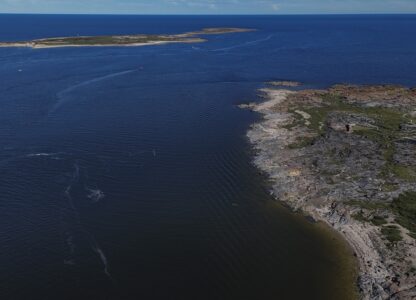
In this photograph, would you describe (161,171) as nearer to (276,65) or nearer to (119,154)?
(119,154)

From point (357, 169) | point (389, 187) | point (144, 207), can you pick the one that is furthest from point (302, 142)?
point (144, 207)

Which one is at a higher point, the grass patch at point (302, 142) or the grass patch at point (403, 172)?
the grass patch at point (302, 142)

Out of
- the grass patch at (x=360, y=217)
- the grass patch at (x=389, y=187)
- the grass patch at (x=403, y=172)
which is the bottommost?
the grass patch at (x=360, y=217)

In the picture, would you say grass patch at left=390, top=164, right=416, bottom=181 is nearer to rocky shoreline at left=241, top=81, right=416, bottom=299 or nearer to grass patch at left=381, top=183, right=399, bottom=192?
rocky shoreline at left=241, top=81, right=416, bottom=299

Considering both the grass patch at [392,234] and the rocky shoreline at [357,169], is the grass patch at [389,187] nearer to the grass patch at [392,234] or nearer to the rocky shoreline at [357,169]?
the rocky shoreline at [357,169]

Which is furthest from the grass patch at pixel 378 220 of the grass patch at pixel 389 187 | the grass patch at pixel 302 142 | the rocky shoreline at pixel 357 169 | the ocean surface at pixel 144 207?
the grass patch at pixel 302 142

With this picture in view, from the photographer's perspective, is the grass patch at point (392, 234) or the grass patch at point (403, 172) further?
the grass patch at point (403, 172)

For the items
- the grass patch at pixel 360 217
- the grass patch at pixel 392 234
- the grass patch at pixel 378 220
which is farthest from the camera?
the grass patch at pixel 360 217

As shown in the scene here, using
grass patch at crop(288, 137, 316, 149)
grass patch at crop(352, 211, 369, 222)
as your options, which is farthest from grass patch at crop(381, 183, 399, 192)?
grass patch at crop(288, 137, 316, 149)
